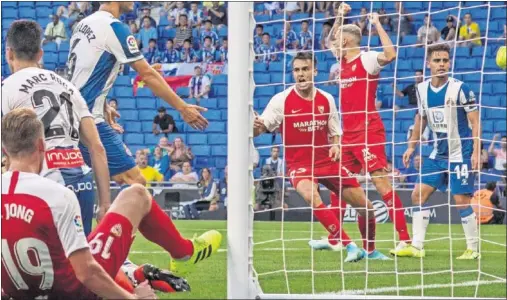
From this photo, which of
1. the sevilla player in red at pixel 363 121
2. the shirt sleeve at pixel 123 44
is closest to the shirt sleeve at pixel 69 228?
the shirt sleeve at pixel 123 44

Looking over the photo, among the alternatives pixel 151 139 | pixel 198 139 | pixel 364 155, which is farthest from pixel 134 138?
pixel 364 155

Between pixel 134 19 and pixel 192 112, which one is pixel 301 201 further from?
pixel 192 112

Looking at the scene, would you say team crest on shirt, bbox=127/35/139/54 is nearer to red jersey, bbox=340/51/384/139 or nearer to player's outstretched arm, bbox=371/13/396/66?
player's outstretched arm, bbox=371/13/396/66

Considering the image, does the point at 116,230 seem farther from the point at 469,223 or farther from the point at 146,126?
the point at 146,126

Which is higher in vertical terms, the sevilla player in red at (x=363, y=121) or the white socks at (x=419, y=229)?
the sevilla player in red at (x=363, y=121)

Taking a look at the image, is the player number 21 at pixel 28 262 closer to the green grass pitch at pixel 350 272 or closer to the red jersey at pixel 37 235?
the red jersey at pixel 37 235

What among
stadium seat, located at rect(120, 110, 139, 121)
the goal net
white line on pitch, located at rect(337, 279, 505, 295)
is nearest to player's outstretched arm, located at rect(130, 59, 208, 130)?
the goal net

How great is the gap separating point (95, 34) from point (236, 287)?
7.30ft

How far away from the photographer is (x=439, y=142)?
31.5 ft

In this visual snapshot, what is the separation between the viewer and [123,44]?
6.62 metres

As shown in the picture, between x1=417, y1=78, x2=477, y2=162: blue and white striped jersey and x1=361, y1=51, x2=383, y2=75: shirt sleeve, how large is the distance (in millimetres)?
571

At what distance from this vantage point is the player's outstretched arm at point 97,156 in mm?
5621

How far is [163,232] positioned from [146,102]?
46.5 feet

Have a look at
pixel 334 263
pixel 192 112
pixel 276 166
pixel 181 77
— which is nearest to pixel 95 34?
pixel 192 112
